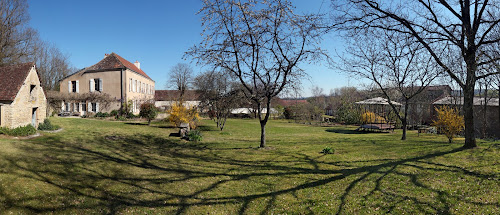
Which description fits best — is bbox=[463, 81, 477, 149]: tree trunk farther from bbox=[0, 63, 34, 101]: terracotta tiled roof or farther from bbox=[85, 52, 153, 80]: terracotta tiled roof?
bbox=[85, 52, 153, 80]: terracotta tiled roof

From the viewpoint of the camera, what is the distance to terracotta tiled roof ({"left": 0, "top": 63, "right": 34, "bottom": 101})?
1117 centimetres

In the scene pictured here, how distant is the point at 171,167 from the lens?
7.88m

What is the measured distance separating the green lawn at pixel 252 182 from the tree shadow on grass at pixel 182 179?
0.8 inches

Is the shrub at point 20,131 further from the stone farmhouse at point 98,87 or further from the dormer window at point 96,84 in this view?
the dormer window at point 96,84

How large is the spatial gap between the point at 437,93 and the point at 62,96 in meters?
48.4

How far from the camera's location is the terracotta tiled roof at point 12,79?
11.2 m

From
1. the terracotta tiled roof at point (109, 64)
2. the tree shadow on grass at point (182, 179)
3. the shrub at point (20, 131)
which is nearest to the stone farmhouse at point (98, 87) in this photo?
the terracotta tiled roof at point (109, 64)

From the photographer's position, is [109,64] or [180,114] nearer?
[180,114]

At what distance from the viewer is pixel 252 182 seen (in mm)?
6305

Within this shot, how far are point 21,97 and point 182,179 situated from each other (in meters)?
10.8

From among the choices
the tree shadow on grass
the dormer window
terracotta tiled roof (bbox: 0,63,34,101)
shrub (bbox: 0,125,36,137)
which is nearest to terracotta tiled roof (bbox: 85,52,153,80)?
the dormer window

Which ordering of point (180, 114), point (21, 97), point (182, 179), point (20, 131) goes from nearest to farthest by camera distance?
point (182, 179) < point (20, 131) < point (21, 97) < point (180, 114)

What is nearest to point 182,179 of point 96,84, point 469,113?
point 469,113

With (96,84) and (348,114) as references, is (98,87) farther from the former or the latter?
(348,114)
